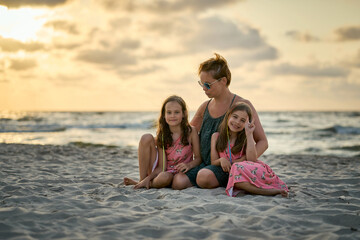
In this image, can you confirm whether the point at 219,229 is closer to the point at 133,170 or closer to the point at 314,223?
the point at 314,223

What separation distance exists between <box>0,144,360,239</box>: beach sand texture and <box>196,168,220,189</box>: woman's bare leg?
119 mm

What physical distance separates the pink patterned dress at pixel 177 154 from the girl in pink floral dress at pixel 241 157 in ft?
1.38

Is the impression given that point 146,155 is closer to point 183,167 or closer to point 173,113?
point 183,167

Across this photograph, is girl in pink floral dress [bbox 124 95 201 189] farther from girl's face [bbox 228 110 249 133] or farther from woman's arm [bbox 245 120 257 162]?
woman's arm [bbox 245 120 257 162]

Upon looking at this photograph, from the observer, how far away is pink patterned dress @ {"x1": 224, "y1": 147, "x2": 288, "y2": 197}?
349 cm

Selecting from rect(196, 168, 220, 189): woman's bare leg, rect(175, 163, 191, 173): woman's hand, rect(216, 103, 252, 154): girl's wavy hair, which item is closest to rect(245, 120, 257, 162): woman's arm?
rect(216, 103, 252, 154): girl's wavy hair

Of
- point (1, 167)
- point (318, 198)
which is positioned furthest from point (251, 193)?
point (1, 167)

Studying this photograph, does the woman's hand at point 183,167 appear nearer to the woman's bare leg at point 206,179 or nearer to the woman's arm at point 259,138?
the woman's bare leg at point 206,179

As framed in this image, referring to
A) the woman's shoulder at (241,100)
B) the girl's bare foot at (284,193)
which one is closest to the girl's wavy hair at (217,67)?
the woman's shoulder at (241,100)

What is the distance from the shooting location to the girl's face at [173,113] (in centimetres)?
400

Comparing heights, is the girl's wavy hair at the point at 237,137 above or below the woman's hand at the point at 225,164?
above

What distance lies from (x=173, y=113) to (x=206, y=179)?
3.15ft

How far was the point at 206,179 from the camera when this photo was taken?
12.4ft

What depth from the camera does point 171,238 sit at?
2232mm
